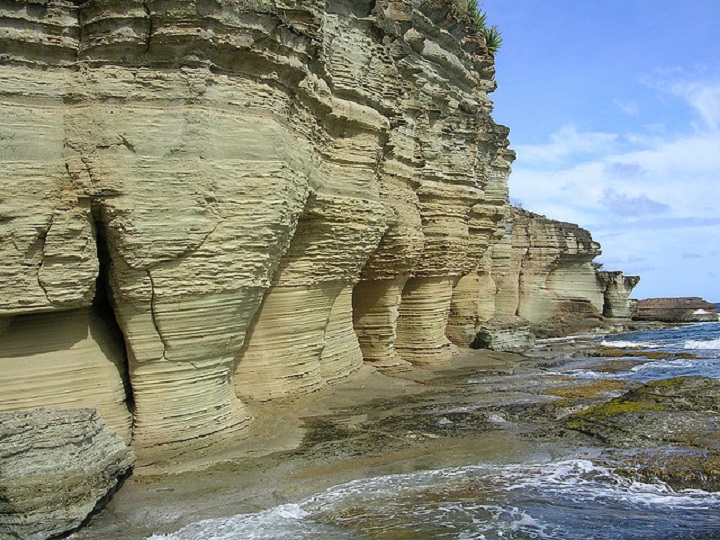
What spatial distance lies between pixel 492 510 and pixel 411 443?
101 inches

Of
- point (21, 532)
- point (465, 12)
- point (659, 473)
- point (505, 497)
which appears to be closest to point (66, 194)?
point (21, 532)

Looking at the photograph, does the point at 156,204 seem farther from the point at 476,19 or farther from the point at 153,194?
the point at 476,19

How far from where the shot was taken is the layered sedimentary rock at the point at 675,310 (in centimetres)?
4991

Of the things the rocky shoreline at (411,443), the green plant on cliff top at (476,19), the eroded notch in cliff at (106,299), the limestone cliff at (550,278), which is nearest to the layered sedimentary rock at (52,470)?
the rocky shoreline at (411,443)

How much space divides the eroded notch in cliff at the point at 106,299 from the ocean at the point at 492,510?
Result: 11.2 ft

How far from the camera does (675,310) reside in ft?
165

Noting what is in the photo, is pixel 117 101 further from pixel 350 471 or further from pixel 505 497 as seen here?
pixel 505 497

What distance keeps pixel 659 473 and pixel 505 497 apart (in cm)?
204

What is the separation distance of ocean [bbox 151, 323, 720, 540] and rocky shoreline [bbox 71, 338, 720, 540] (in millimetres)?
294

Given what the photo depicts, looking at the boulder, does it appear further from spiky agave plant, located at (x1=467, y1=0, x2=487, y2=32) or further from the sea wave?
spiky agave plant, located at (x1=467, y1=0, x2=487, y2=32)

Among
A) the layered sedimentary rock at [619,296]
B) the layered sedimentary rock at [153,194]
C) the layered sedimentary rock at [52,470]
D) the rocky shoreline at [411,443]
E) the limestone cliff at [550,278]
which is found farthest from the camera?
the layered sedimentary rock at [619,296]

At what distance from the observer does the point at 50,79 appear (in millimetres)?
8961

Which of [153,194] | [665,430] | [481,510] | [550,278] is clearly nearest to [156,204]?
[153,194]

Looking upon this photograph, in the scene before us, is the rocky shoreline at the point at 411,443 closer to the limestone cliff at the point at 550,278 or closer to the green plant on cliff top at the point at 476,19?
the green plant on cliff top at the point at 476,19
